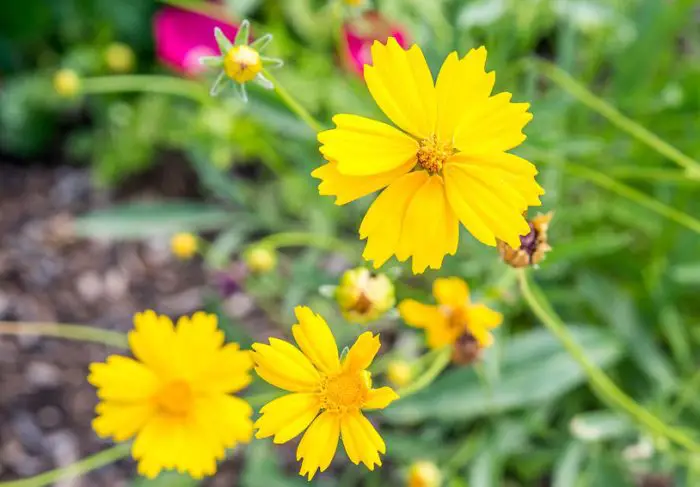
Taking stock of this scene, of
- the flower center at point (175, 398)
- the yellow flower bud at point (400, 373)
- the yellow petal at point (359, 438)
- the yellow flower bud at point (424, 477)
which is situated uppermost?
the yellow flower bud at point (400, 373)

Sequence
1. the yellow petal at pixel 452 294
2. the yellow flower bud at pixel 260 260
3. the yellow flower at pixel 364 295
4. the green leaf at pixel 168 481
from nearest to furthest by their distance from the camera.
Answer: the yellow flower at pixel 364 295, the yellow petal at pixel 452 294, the yellow flower bud at pixel 260 260, the green leaf at pixel 168 481

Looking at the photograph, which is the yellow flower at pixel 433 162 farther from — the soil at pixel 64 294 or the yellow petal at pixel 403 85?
the soil at pixel 64 294

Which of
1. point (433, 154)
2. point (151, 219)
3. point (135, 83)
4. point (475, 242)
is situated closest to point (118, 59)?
point (135, 83)

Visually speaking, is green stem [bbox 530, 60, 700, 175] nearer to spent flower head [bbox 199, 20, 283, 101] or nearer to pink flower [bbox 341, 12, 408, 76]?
pink flower [bbox 341, 12, 408, 76]

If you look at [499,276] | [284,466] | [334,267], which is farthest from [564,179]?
[284,466]

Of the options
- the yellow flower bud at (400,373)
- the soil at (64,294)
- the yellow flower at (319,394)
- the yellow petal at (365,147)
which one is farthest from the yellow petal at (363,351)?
the soil at (64,294)

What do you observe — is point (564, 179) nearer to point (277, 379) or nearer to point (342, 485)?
point (342, 485)
